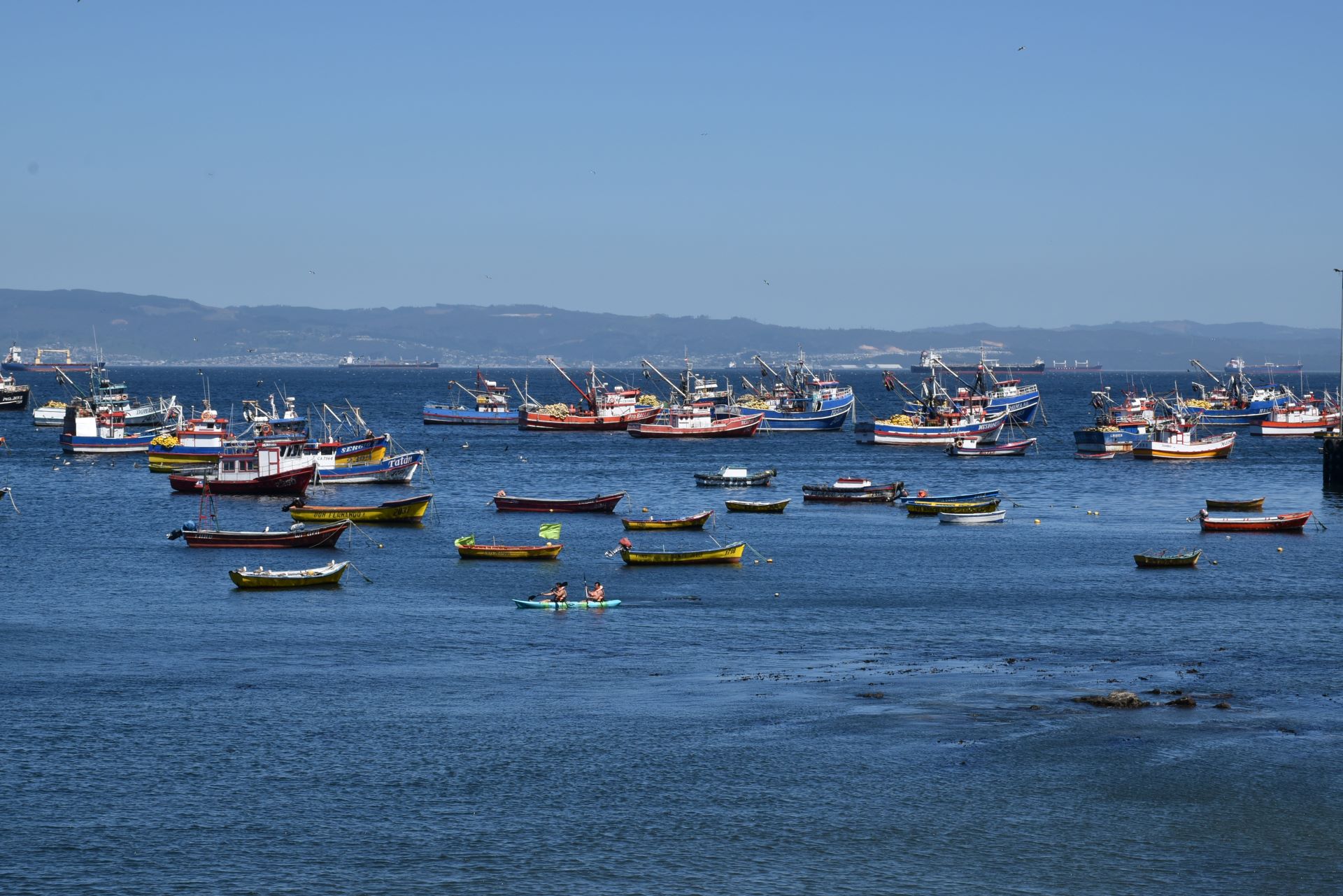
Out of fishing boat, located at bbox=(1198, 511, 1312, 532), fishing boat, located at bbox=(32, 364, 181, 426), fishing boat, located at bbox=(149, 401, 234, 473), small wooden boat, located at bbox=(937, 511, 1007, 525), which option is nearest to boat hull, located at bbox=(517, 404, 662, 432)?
fishing boat, located at bbox=(32, 364, 181, 426)

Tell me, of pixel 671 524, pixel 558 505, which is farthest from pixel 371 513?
pixel 671 524

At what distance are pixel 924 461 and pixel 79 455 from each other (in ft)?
254

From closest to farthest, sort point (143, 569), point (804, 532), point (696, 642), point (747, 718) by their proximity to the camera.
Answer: point (747, 718), point (696, 642), point (143, 569), point (804, 532)

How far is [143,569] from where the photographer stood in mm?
71062

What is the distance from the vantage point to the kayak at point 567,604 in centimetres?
5991

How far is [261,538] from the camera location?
252 feet

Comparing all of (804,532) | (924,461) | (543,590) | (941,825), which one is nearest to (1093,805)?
(941,825)

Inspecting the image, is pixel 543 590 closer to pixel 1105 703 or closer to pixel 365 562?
pixel 365 562

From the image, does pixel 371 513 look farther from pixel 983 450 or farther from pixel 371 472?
pixel 983 450

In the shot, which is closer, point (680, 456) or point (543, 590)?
point (543, 590)

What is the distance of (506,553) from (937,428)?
95.1 metres

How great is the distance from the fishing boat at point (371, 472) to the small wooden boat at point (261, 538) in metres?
34.6

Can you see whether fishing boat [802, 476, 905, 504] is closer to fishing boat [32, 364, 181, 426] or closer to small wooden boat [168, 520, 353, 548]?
small wooden boat [168, 520, 353, 548]

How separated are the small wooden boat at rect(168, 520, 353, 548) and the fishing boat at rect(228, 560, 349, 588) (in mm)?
9695
